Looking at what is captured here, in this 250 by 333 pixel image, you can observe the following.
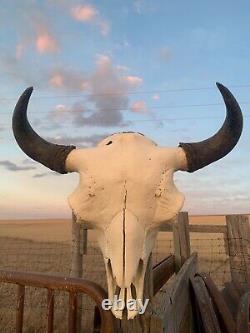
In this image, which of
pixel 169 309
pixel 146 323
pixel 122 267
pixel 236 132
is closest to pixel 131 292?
pixel 122 267

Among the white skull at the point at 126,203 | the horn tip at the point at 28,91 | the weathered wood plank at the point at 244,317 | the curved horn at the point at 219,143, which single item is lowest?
the weathered wood plank at the point at 244,317

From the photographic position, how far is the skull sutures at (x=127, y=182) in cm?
185

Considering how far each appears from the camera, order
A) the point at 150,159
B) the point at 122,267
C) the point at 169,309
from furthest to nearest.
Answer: the point at 169,309, the point at 150,159, the point at 122,267

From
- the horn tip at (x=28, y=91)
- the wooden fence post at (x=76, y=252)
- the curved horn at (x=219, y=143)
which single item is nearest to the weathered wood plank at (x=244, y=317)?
the wooden fence post at (x=76, y=252)

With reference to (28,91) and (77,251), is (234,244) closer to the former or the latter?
(77,251)

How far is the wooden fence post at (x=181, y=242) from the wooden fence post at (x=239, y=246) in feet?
2.32

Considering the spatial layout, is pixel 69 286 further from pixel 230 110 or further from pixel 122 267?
pixel 230 110

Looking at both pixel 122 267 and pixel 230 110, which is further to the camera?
pixel 230 110

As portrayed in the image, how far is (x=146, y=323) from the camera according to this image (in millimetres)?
2275

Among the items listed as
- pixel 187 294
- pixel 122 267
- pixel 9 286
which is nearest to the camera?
pixel 122 267

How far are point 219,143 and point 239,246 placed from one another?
3.71 m

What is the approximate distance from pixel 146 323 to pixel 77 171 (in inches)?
44.5

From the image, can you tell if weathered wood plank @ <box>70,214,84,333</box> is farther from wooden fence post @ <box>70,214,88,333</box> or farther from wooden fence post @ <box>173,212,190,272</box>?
wooden fence post @ <box>173,212,190,272</box>

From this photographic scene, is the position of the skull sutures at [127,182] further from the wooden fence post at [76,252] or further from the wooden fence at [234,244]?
the wooden fence at [234,244]
